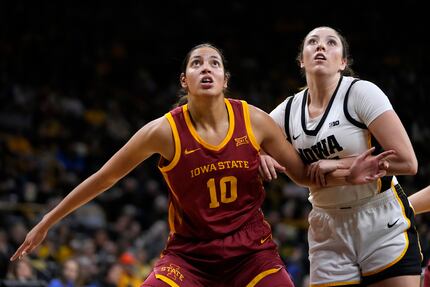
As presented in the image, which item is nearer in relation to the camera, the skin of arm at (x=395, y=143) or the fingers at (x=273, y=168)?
the skin of arm at (x=395, y=143)

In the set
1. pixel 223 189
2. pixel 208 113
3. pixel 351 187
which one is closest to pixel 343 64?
pixel 351 187

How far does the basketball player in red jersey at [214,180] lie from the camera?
4.41m

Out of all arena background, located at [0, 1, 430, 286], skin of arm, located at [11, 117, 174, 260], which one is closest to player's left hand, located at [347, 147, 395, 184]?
skin of arm, located at [11, 117, 174, 260]

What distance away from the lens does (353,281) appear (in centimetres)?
453

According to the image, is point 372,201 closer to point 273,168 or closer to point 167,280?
point 273,168

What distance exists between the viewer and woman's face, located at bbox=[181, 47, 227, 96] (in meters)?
4.66

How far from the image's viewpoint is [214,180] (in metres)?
4.44

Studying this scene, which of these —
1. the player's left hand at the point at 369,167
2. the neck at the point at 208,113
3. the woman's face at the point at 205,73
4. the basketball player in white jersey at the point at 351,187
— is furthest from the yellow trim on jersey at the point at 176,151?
the player's left hand at the point at 369,167

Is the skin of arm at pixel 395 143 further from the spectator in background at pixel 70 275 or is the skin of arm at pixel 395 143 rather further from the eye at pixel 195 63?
the spectator in background at pixel 70 275

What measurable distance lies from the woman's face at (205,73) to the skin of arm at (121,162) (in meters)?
0.29

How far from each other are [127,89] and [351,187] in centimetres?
1244

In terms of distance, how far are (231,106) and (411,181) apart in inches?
332

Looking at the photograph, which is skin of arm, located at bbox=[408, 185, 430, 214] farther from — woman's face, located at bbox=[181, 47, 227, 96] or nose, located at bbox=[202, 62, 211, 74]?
nose, located at bbox=[202, 62, 211, 74]

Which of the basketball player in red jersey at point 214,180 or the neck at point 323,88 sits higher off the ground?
the neck at point 323,88
